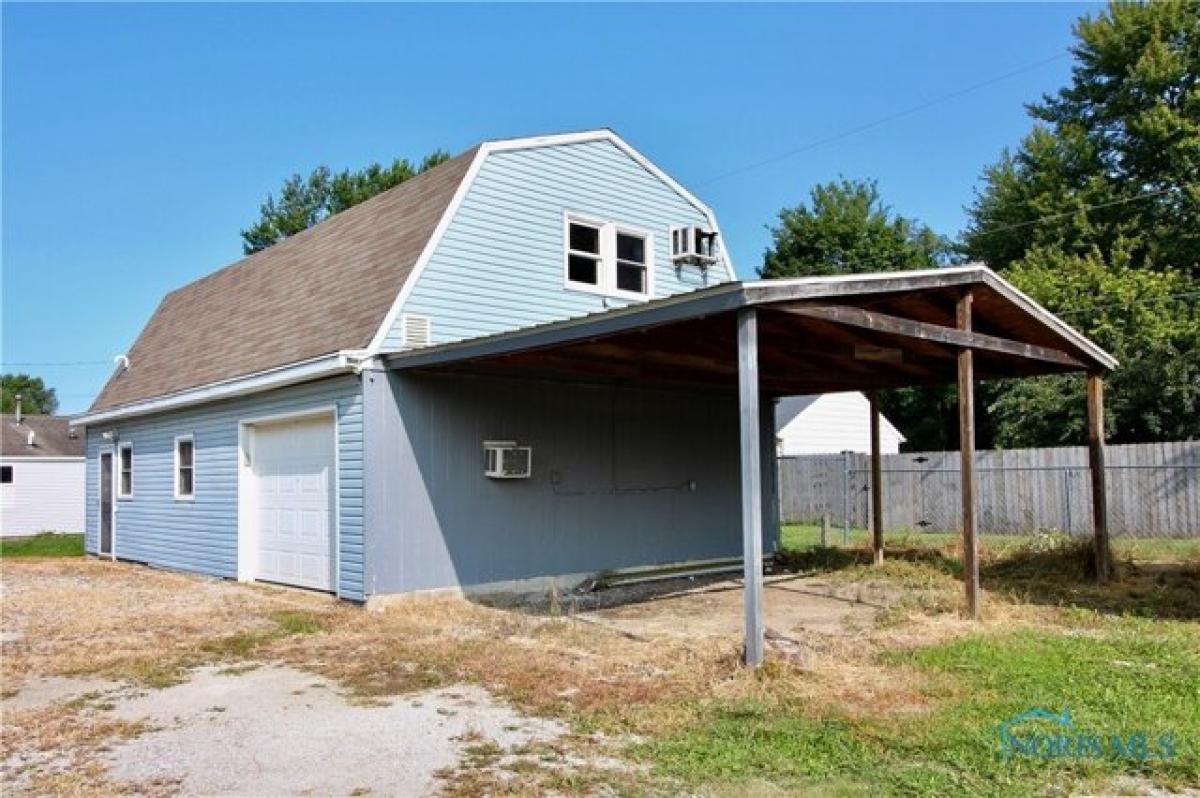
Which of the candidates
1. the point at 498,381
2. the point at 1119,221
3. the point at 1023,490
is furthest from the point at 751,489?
the point at 1119,221

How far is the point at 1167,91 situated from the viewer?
2611cm

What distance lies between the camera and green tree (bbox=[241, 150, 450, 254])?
37250 millimetres

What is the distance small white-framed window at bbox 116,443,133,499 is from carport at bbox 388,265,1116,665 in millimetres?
8349

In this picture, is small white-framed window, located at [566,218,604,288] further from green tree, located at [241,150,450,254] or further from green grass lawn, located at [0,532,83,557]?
green tree, located at [241,150,450,254]

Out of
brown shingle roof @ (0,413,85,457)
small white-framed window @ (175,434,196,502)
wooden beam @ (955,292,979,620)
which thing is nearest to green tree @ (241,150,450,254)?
brown shingle roof @ (0,413,85,457)

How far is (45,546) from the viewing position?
21.6 m

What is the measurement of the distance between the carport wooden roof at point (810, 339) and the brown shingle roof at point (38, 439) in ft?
79.1

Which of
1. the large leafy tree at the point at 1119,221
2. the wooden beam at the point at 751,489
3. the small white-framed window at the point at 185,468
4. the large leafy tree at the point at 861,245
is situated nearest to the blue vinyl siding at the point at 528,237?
the wooden beam at the point at 751,489

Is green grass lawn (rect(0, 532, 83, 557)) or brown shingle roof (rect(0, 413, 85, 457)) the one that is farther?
brown shingle roof (rect(0, 413, 85, 457))

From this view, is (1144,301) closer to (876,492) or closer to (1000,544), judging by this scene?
(1000,544)

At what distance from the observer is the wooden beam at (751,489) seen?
6.15 meters

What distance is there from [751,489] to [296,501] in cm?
676

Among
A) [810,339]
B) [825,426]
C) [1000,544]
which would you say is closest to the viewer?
[810,339]

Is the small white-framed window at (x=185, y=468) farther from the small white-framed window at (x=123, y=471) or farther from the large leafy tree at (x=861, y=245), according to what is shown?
the large leafy tree at (x=861, y=245)
